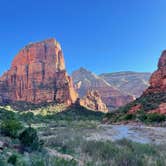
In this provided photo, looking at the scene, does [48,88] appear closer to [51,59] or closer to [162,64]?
[51,59]

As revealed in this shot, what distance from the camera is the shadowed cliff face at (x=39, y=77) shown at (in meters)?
133

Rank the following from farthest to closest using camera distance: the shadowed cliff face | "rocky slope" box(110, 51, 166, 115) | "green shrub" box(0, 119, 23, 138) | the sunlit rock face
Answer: the shadowed cliff face → the sunlit rock face → "rocky slope" box(110, 51, 166, 115) → "green shrub" box(0, 119, 23, 138)

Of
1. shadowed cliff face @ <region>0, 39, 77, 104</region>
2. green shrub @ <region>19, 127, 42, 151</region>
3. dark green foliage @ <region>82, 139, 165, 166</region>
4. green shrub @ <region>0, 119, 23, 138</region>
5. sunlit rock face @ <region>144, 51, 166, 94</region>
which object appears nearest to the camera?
dark green foliage @ <region>82, 139, 165, 166</region>

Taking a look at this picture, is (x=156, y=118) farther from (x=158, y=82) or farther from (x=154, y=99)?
(x=158, y=82)

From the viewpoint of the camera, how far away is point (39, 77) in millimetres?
147000

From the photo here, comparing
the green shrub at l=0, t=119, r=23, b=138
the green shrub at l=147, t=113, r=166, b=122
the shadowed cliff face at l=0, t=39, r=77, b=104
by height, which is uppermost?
the shadowed cliff face at l=0, t=39, r=77, b=104

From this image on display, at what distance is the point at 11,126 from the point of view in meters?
10.9

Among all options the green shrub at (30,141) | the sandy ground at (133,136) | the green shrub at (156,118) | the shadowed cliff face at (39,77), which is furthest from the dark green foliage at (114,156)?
the shadowed cliff face at (39,77)

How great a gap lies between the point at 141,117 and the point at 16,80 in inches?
4484

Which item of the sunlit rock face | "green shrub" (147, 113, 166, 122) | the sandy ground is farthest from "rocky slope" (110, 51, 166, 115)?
the sandy ground

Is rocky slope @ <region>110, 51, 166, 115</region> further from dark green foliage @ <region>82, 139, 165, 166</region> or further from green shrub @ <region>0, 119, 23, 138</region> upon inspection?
green shrub @ <region>0, 119, 23, 138</region>

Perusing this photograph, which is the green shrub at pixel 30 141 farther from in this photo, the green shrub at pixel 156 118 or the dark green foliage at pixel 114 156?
the green shrub at pixel 156 118

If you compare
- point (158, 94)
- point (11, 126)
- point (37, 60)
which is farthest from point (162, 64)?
point (37, 60)

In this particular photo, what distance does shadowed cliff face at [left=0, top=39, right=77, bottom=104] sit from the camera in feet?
436
